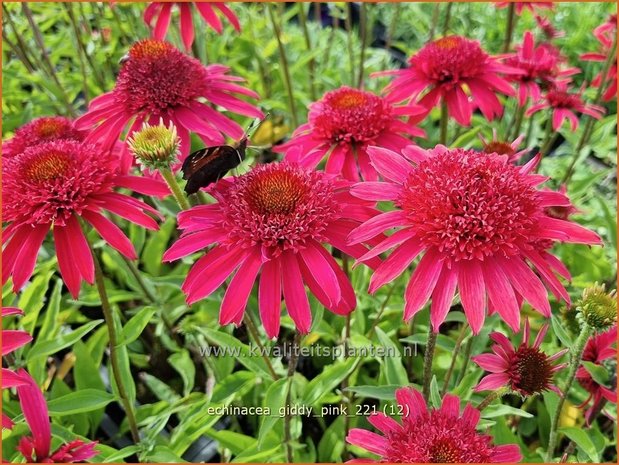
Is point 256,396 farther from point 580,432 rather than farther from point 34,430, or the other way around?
point 580,432

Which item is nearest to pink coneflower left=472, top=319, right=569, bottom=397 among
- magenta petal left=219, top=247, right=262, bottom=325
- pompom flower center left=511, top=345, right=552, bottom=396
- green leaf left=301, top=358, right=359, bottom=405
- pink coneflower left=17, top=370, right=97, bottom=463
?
pompom flower center left=511, top=345, right=552, bottom=396

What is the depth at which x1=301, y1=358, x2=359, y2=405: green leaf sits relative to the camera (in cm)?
93

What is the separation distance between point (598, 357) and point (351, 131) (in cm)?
57

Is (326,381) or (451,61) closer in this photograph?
(326,381)

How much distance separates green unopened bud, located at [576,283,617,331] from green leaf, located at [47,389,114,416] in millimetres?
759

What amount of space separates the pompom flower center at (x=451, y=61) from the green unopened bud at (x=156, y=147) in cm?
59

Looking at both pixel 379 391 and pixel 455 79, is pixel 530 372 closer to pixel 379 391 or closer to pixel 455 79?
pixel 379 391

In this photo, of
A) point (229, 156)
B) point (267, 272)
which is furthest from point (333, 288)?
point (229, 156)

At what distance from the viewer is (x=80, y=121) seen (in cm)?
99

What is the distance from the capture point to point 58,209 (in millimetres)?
817

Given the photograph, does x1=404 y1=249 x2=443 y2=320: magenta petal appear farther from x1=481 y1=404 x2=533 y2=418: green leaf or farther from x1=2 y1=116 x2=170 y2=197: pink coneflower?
x1=2 y1=116 x2=170 y2=197: pink coneflower

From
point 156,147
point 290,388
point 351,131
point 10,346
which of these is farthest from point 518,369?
point 10,346

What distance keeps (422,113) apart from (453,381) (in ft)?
1.74

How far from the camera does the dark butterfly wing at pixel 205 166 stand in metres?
0.70
